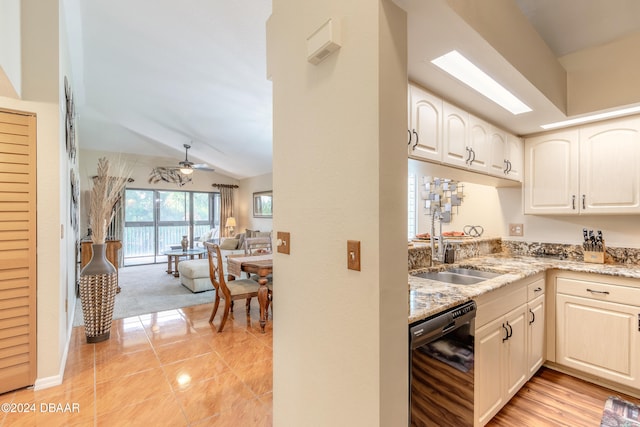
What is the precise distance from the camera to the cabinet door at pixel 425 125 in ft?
5.41

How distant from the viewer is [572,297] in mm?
2252

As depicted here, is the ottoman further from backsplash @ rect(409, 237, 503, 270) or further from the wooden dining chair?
backsplash @ rect(409, 237, 503, 270)

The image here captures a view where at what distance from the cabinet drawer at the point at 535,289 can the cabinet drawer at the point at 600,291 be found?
162mm

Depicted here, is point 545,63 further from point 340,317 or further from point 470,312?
point 340,317

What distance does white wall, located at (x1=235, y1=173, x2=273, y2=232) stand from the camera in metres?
7.67

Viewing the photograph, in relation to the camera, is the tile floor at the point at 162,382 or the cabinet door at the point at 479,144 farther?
the cabinet door at the point at 479,144

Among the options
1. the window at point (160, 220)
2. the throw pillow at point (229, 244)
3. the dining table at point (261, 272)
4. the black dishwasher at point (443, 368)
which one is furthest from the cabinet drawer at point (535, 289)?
the window at point (160, 220)

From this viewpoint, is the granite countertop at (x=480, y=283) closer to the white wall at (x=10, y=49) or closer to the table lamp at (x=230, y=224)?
the white wall at (x=10, y=49)

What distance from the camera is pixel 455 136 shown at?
199 centimetres

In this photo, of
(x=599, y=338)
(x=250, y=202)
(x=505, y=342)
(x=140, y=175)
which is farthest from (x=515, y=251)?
(x=140, y=175)

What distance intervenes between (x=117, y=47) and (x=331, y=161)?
3.60 m

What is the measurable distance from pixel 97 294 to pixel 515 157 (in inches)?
166

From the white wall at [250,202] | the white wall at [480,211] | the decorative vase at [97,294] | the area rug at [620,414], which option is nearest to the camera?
the area rug at [620,414]

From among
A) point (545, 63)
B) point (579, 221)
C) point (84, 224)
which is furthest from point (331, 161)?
point (84, 224)
